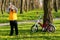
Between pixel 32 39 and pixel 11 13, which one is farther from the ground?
pixel 11 13

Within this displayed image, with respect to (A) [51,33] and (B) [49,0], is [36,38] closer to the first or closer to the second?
(A) [51,33]

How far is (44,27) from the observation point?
18.2 metres

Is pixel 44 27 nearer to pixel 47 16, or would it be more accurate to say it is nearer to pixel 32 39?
pixel 47 16

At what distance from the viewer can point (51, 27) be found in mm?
17797

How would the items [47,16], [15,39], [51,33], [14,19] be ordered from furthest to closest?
1. [47,16]
2. [51,33]
3. [14,19]
4. [15,39]

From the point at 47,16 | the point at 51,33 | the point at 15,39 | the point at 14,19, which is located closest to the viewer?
the point at 15,39

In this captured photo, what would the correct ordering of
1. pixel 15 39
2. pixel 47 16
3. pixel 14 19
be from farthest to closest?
pixel 47 16, pixel 14 19, pixel 15 39

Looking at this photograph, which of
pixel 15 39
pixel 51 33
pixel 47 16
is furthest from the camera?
pixel 47 16

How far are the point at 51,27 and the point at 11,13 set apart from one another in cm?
313

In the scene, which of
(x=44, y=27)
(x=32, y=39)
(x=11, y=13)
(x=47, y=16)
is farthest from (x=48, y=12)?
(x=32, y=39)

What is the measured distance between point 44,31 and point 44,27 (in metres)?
0.34

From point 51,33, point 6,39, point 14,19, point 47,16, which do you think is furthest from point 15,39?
point 47,16

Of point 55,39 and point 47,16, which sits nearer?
point 55,39

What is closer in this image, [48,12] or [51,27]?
[51,27]
